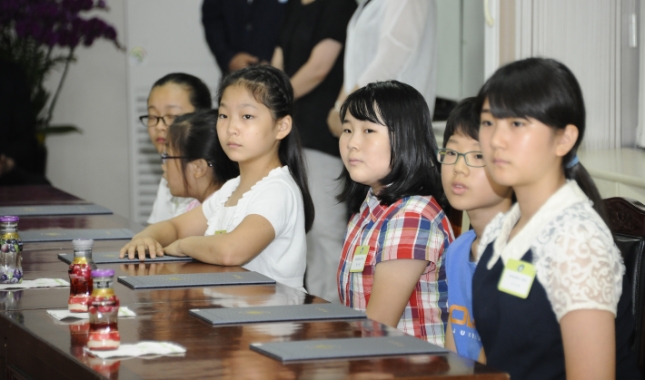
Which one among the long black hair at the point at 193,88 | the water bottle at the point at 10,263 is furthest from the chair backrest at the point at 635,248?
the long black hair at the point at 193,88

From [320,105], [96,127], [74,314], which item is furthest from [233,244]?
[96,127]

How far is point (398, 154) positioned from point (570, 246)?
2.61 feet

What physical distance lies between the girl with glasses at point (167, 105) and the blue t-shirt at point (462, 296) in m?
1.95

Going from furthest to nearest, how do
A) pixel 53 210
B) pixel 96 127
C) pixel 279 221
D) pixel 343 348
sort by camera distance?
pixel 96 127, pixel 53 210, pixel 279 221, pixel 343 348

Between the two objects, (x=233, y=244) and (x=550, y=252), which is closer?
(x=550, y=252)

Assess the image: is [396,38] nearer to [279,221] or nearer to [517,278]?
[279,221]

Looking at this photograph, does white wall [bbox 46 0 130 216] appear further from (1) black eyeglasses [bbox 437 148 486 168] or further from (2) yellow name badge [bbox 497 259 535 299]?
(2) yellow name badge [bbox 497 259 535 299]

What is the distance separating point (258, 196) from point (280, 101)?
1.15 feet

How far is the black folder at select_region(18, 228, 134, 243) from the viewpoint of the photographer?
9.46 feet

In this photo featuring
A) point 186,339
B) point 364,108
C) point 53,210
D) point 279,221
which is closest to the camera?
point 186,339

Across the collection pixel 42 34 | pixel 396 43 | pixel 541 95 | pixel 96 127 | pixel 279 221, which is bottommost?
pixel 279 221

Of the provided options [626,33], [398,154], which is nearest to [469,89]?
[626,33]

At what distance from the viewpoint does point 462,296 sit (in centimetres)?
197

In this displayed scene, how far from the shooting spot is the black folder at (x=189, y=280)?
7.05 feet
